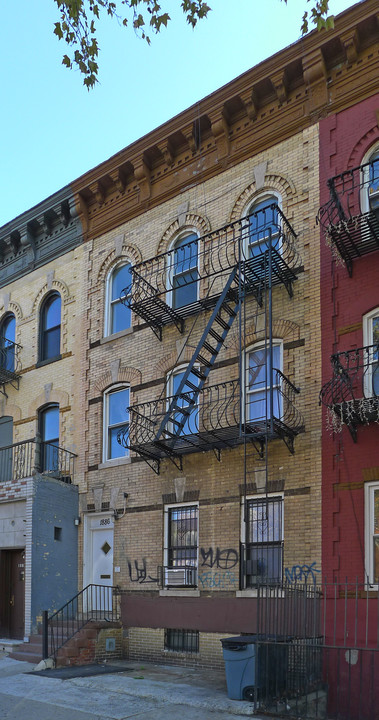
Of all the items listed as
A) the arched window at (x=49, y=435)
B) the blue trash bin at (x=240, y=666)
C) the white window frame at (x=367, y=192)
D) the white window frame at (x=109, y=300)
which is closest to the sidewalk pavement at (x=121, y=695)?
the blue trash bin at (x=240, y=666)

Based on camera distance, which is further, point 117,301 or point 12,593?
point 117,301

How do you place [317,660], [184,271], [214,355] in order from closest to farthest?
[317,660], [214,355], [184,271]

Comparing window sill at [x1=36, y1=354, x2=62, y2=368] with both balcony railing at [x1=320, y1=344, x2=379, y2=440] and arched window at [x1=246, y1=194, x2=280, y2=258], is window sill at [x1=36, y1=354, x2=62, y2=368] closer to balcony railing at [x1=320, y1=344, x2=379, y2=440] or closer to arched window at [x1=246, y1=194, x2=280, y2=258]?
arched window at [x1=246, y1=194, x2=280, y2=258]

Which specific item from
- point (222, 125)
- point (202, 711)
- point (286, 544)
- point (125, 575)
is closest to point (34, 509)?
point (125, 575)

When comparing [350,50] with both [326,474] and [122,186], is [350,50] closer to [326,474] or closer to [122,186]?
[122,186]

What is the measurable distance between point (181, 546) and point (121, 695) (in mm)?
4023

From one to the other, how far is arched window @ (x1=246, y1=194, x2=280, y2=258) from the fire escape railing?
8.14 m

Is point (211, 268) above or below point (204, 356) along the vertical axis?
above

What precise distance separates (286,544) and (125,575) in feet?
14.7

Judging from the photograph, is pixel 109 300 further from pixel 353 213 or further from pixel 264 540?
pixel 264 540

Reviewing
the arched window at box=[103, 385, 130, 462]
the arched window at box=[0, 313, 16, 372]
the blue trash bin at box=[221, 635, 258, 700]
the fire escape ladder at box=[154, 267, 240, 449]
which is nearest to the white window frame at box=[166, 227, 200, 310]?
the fire escape ladder at box=[154, 267, 240, 449]

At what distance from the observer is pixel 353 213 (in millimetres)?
13734

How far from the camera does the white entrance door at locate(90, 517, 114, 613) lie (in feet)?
55.1

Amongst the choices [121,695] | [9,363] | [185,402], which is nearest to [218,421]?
[185,402]
